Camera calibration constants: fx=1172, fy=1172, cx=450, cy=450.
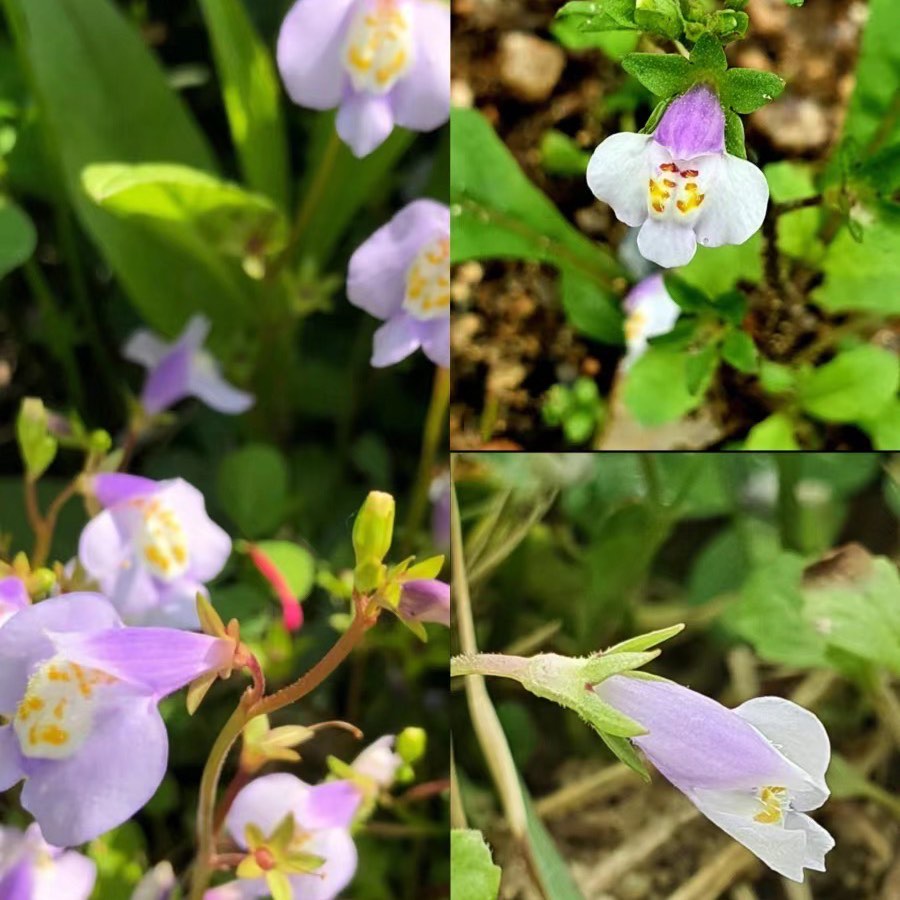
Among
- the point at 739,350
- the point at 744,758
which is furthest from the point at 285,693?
the point at 739,350

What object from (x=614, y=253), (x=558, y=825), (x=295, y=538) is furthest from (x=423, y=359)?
(x=558, y=825)

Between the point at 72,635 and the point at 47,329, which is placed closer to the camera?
the point at 72,635

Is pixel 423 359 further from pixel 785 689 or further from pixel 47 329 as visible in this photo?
pixel 785 689

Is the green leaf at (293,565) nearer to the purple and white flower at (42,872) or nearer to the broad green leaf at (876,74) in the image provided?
the purple and white flower at (42,872)

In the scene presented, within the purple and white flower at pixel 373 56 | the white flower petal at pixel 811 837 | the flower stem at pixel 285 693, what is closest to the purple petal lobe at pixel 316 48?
the purple and white flower at pixel 373 56

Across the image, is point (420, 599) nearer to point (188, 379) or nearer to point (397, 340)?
point (397, 340)
